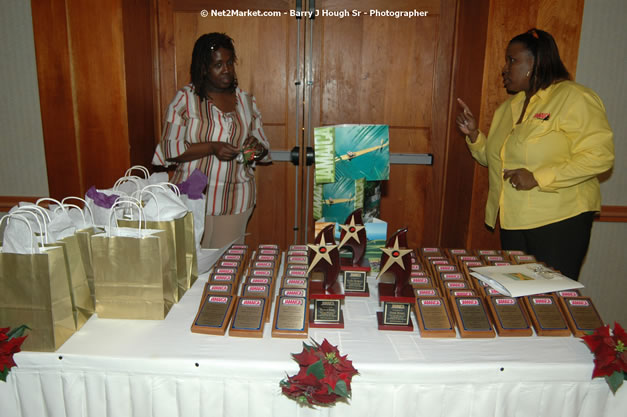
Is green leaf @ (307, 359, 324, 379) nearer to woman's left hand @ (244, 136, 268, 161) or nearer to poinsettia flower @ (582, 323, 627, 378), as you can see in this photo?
poinsettia flower @ (582, 323, 627, 378)

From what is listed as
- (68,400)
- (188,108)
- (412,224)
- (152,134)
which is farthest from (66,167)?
(412,224)

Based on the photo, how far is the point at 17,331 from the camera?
1062mm

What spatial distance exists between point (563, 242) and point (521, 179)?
36cm

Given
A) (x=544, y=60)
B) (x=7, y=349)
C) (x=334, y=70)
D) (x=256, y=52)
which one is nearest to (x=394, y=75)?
(x=334, y=70)

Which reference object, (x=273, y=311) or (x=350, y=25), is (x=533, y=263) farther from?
(x=350, y=25)

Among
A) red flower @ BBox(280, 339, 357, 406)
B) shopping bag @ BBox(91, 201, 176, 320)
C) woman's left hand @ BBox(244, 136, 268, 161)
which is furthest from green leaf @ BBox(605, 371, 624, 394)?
woman's left hand @ BBox(244, 136, 268, 161)

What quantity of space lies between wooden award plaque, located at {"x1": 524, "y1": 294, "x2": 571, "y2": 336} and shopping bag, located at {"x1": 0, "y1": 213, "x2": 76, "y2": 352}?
4.08ft

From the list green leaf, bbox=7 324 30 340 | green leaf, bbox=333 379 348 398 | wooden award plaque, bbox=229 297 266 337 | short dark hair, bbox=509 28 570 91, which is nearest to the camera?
green leaf, bbox=333 379 348 398

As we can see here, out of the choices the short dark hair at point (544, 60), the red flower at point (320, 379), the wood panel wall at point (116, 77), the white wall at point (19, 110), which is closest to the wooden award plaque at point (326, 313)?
the red flower at point (320, 379)

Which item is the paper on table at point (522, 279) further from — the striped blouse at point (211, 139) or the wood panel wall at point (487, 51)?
the striped blouse at point (211, 139)

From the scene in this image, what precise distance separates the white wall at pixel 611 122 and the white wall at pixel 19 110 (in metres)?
3.15

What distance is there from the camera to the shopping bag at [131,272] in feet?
3.84

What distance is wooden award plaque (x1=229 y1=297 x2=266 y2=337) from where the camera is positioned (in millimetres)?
1155

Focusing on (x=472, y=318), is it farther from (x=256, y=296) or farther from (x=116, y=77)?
(x=116, y=77)
